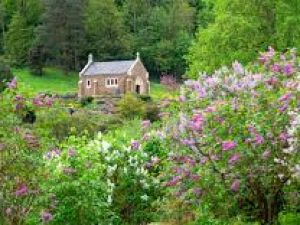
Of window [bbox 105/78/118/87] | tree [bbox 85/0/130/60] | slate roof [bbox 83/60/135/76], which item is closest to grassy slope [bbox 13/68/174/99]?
slate roof [bbox 83/60/135/76]

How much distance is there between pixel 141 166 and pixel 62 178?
266 centimetres

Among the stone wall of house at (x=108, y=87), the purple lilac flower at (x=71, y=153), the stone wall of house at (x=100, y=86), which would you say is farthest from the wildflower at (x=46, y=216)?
the stone wall of house at (x=100, y=86)

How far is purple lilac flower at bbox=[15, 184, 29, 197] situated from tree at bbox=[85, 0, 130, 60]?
2545 inches

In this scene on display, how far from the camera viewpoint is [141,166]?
539 inches

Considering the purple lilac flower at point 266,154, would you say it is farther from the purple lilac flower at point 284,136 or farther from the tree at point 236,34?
the tree at point 236,34

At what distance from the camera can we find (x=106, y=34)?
7669 cm

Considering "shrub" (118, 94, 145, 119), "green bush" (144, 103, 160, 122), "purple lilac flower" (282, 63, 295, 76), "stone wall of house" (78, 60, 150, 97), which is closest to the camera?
"purple lilac flower" (282, 63, 295, 76)

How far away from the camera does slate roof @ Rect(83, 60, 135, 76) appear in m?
65.5

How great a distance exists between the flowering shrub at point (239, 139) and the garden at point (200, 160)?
17 mm

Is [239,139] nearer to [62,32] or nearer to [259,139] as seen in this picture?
[259,139]

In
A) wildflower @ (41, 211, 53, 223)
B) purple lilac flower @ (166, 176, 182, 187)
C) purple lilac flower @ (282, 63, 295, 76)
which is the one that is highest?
purple lilac flower @ (282, 63, 295, 76)

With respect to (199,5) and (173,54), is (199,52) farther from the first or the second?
(199,5)

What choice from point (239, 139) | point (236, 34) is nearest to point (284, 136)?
point (239, 139)

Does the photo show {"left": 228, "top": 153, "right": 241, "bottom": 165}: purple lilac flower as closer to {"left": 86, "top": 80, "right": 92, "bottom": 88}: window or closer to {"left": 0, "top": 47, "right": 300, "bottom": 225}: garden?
{"left": 0, "top": 47, "right": 300, "bottom": 225}: garden
